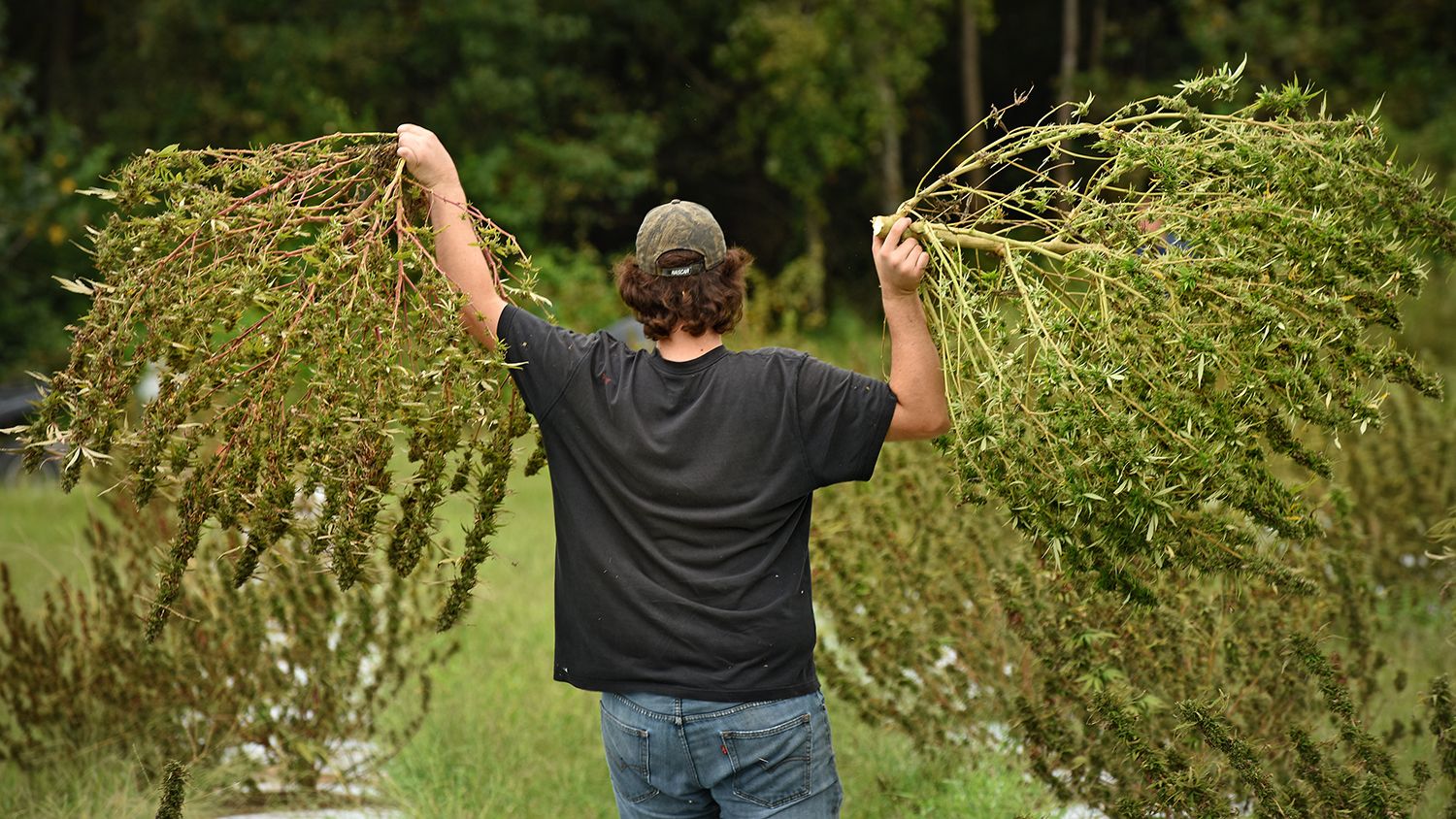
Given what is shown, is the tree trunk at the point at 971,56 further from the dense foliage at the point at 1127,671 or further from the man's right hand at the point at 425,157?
the man's right hand at the point at 425,157

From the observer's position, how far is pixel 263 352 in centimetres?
290

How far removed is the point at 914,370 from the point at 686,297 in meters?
0.48

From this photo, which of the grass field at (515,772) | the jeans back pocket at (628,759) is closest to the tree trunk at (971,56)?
the grass field at (515,772)

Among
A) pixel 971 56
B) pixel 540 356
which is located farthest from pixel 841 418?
pixel 971 56

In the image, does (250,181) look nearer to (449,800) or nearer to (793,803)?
(793,803)

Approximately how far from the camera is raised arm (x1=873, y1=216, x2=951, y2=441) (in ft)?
8.91

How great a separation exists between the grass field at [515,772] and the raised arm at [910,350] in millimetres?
1349

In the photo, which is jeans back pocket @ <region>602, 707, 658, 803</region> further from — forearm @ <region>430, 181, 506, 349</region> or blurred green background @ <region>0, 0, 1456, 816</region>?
blurred green background @ <region>0, 0, 1456, 816</region>

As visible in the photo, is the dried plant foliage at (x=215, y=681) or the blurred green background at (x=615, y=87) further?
the blurred green background at (x=615, y=87)

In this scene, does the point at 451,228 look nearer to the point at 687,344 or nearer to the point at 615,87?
the point at 687,344

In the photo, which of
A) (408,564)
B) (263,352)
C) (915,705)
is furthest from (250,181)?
(915,705)

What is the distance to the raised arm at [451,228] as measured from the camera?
3.04 meters

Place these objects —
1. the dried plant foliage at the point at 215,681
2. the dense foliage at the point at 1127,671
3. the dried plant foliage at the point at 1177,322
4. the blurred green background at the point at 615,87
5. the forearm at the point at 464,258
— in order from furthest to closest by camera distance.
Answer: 1. the blurred green background at the point at 615,87
2. the dried plant foliage at the point at 215,681
3. the dense foliage at the point at 1127,671
4. the forearm at the point at 464,258
5. the dried plant foliage at the point at 1177,322

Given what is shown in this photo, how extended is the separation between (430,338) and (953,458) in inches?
42.7
